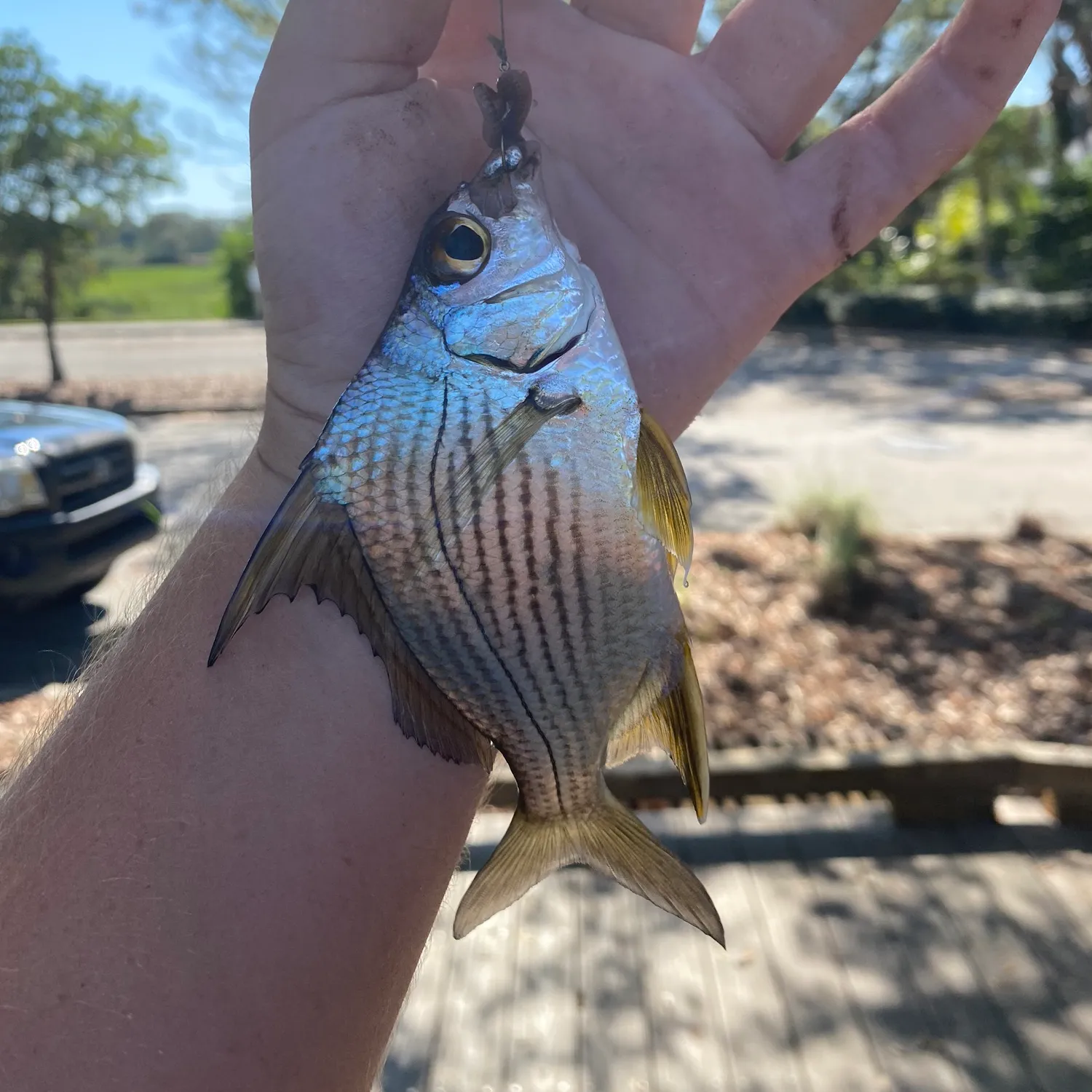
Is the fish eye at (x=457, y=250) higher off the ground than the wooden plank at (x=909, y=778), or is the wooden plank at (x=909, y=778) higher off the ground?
the fish eye at (x=457, y=250)

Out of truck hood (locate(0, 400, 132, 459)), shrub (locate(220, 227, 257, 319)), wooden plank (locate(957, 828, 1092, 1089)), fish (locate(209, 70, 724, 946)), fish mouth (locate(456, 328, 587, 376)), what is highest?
fish mouth (locate(456, 328, 587, 376))

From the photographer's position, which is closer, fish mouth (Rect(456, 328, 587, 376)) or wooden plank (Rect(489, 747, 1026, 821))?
fish mouth (Rect(456, 328, 587, 376))

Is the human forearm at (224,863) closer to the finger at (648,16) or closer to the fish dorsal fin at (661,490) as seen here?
the fish dorsal fin at (661,490)

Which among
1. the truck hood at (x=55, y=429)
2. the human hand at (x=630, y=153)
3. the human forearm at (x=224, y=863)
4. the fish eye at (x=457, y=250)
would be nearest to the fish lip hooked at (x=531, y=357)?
the fish eye at (x=457, y=250)

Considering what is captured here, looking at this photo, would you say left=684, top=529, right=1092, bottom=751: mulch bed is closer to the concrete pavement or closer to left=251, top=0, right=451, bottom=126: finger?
the concrete pavement

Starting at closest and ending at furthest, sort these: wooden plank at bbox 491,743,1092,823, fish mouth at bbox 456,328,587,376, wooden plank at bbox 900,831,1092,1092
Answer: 1. fish mouth at bbox 456,328,587,376
2. wooden plank at bbox 900,831,1092,1092
3. wooden plank at bbox 491,743,1092,823

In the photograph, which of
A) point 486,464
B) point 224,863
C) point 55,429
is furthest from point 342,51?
point 55,429

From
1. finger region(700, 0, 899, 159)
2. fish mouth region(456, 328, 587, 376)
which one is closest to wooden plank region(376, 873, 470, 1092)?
fish mouth region(456, 328, 587, 376)
